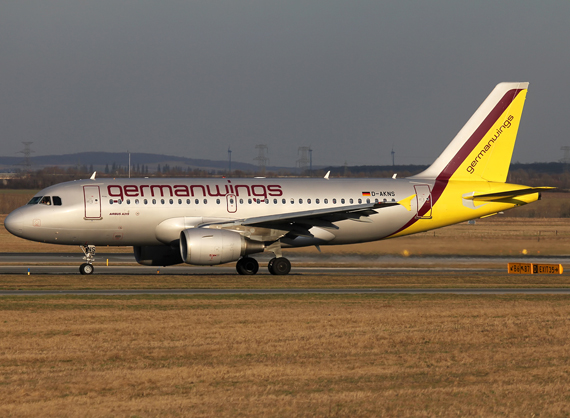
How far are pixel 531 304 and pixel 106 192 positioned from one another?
64.9 feet

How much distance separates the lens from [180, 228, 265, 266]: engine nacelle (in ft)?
106

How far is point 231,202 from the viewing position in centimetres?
3619

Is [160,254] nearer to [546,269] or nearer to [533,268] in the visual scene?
[533,268]

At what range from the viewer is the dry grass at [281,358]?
40.8ft

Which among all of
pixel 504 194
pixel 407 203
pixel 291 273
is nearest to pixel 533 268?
pixel 504 194

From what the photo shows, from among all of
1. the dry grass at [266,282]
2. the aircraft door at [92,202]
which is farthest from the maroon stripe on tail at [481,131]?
the aircraft door at [92,202]

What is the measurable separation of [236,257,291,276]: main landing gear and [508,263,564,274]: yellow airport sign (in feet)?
39.9

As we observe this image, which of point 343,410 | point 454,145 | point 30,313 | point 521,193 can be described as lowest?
point 343,410

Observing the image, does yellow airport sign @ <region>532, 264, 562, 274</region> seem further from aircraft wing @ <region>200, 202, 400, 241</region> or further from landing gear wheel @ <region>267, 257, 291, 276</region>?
landing gear wheel @ <region>267, 257, 291, 276</region>

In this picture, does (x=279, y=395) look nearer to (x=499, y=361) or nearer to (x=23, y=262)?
(x=499, y=361)

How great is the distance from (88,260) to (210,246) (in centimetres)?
672

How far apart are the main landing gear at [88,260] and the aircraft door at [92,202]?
71.5 inches

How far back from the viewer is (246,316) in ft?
69.5

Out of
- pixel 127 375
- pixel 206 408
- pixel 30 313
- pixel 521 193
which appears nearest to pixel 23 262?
pixel 30 313
